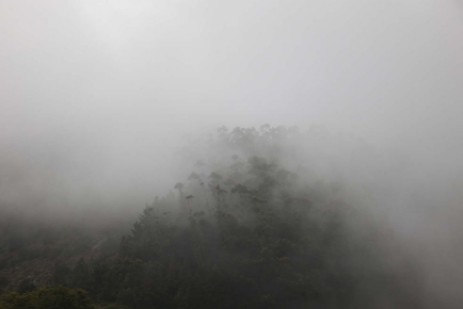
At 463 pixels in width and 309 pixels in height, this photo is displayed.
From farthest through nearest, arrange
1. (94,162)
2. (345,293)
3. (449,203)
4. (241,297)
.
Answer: (94,162) < (449,203) < (345,293) < (241,297)

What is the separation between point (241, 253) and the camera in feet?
221

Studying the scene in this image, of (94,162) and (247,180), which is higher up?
(94,162)

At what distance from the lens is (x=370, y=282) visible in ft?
226

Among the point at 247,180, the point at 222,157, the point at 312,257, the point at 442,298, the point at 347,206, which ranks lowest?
the point at 442,298

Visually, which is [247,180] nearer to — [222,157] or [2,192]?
[222,157]

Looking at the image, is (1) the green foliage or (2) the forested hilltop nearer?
(1) the green foliage

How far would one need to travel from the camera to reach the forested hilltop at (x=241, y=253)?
61.6 meters

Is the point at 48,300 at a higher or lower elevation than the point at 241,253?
lower

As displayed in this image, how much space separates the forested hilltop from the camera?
2425 inches

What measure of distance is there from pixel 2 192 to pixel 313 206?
92723 mm

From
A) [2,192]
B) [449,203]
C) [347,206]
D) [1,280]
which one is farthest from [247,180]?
[2,192]

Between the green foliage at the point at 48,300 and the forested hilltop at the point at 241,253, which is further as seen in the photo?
the forested hilltop at the point at 241,253

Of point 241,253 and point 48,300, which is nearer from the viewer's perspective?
point 48,300

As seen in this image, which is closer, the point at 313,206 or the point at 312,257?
the point at 312,257
